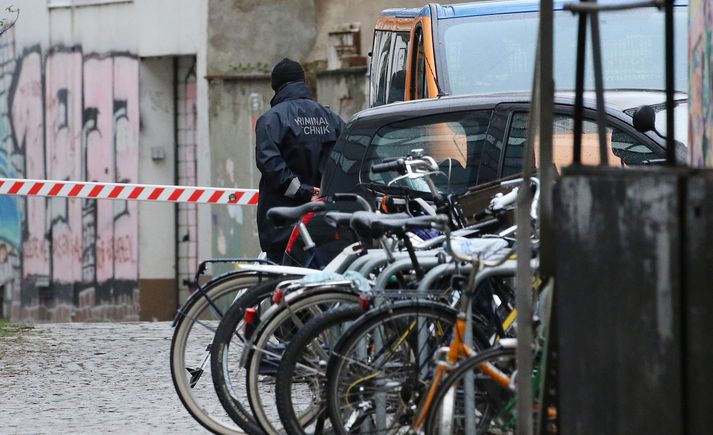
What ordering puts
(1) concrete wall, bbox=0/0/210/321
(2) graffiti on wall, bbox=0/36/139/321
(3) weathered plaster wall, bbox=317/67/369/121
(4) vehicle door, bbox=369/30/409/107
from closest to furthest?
(4) vehicle door, bbox=369/30/409/107 < (3) weathered plaster wall, bbox=317/67/369/121 < (1) concrete wall, bbox=0/0/210/321 < (2) graffiti on wall, bbox=0/36/139/321

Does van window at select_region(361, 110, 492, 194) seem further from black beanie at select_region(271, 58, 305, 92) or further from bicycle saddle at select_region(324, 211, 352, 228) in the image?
bicycle saddle at select_region(324, 211, 352, 228)

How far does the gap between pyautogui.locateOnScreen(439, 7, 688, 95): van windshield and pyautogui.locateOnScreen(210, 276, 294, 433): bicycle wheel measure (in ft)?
15.5

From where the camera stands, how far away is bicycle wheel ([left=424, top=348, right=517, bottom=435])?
6641mm

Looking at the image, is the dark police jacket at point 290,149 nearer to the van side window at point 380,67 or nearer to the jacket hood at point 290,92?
the jacket hood at point 290,92

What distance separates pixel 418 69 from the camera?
536 inches

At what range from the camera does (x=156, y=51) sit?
2523cm

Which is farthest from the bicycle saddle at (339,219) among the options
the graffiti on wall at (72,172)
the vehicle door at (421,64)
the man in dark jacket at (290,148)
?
the graffiti on wall at (72,172)

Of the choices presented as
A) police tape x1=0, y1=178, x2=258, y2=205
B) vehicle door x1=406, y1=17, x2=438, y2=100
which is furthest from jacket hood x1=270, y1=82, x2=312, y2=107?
police tape x1=0, y1=178, x2=258, y2=205

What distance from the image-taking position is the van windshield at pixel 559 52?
12367mm

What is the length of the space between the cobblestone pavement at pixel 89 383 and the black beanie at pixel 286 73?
1.86 meters

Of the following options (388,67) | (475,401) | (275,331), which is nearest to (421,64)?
(388,67)

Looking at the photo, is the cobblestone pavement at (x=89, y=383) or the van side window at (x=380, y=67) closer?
the cobblestone pavement at (x=89, y=383)

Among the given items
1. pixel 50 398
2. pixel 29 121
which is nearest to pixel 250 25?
pixel 29 121

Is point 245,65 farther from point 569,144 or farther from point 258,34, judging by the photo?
point 569,144
